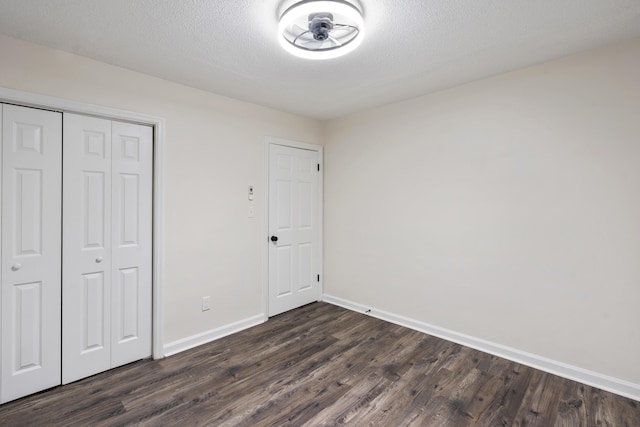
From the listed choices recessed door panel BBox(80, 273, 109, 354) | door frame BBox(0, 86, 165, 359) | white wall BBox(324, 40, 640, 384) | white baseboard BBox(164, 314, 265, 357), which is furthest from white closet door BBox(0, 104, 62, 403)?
white wall BBox(324, 40, 640, 384)

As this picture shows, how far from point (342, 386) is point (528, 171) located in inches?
88.2

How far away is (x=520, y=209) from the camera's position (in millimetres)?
2502

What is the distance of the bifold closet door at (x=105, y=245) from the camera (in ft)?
7.25

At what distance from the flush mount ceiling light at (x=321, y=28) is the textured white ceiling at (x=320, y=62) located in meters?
0.09

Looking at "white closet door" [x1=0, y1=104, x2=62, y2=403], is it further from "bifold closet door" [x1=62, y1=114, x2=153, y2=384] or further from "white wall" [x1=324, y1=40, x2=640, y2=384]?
"white wall" [x1=324, y1=40, x2=640, y2=384]

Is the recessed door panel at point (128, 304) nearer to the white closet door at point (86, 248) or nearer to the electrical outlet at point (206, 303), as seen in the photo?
the white closet door at point (86, 248)

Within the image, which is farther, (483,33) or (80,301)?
(80,301)

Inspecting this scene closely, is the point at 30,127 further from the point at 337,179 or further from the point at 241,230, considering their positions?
the point at 337,179

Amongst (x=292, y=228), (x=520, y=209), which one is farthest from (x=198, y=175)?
(x=520, y=209)

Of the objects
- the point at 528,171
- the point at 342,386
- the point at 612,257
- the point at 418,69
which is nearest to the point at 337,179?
the point at 418,69

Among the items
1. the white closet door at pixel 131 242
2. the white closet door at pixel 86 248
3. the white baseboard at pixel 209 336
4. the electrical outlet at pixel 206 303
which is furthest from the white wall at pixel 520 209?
the white closet door at pixel 86 248

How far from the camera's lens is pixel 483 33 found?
194cm

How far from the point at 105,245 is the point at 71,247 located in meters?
0.21

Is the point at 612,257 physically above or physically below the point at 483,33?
below
